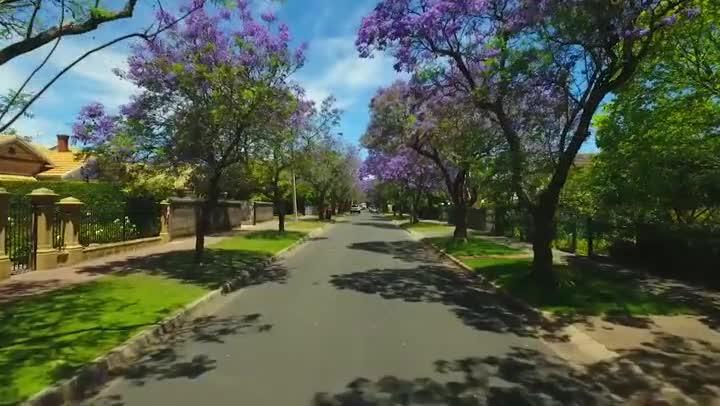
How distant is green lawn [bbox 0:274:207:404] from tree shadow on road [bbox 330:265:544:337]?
4094mm

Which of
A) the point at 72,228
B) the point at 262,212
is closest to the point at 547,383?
the point at 72,228

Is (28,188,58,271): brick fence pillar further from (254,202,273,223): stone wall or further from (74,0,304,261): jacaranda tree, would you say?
(254,202,273,223): stone wall

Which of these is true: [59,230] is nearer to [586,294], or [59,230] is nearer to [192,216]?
[586,294]

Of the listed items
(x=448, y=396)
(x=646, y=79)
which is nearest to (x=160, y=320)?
(x=448, y=396)

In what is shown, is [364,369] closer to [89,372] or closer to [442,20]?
[89,372]

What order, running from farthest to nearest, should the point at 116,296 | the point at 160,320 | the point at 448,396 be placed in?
the point at 116,296 < the point at 160,320 < the point at 448,396

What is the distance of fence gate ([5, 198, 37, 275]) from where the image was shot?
50.2 feet

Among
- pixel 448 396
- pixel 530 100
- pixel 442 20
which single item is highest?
pixel 442 20

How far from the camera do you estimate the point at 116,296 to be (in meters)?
12.1

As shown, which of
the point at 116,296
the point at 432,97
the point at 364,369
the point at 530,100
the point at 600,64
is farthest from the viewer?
the point at 432,97

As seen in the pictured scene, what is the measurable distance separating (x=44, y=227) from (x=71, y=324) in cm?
764

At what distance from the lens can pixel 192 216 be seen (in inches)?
1240

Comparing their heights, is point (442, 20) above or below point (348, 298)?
above

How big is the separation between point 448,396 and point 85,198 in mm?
19017
